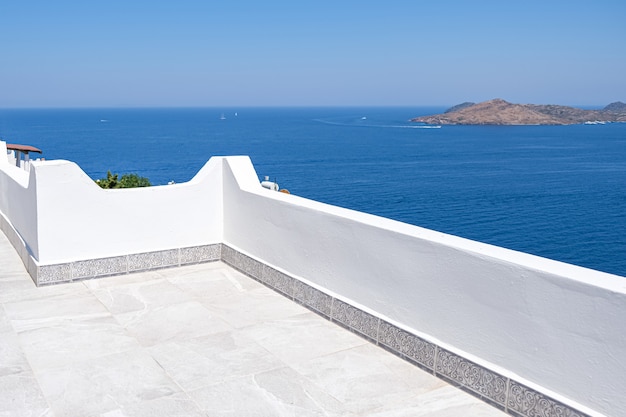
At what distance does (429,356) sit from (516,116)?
480 feet

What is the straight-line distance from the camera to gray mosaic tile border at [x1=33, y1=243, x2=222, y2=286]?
550 centimetres

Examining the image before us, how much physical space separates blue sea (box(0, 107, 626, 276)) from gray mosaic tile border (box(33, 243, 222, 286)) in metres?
29.5

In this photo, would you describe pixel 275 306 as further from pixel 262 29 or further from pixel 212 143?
pixel 262 29

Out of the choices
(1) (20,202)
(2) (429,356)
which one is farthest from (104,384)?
(1) (20,202)

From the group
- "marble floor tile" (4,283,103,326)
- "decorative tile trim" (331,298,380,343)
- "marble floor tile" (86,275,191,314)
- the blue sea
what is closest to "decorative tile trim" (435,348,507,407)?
"decorative tile trim" (331,298,380,343)

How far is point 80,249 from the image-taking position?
5.65 metres

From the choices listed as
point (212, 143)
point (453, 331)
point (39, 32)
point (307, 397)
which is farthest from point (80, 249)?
point (39, 32)

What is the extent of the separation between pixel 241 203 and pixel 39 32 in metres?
147

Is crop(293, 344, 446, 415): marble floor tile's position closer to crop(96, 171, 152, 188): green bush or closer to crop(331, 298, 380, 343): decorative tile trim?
crop(331, 298, 380, 343): decorative tile trim

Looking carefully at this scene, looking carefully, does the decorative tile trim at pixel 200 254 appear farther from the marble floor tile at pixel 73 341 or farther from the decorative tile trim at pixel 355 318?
the decorative tile trim at pixel 355 318

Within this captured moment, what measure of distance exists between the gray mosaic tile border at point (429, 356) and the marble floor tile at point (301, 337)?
0.11 m

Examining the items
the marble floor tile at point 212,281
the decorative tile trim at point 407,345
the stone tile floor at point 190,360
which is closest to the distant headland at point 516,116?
the marble floor tile at point 212,281

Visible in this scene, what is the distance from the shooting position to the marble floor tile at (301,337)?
13.6 feet

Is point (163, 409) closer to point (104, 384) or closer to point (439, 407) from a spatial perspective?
point (104, 384)
